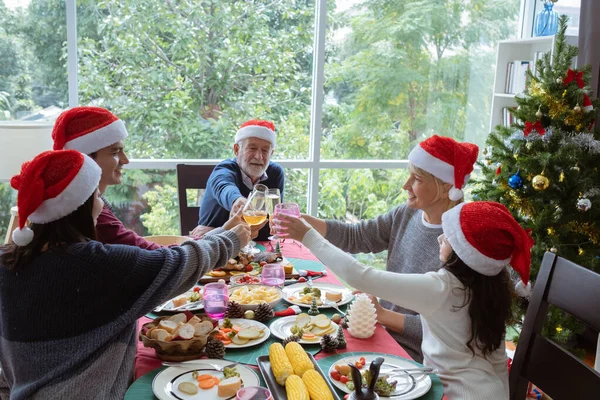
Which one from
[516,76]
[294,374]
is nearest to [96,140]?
[294,374]

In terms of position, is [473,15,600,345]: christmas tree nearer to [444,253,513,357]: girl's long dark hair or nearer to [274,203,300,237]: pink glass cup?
[444,253,513,357]: girl's long dark hair

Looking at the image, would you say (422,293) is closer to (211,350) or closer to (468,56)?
(211,350)

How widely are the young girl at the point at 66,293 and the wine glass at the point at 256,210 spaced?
570mm

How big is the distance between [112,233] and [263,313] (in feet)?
1.96

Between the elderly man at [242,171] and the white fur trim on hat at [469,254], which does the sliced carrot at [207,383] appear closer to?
the white fur trim on hat at [469,254]

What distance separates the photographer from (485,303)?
5.61ft

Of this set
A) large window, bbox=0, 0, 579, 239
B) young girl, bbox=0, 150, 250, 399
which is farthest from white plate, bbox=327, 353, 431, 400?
large window, bbox=0, 0, 579, 239

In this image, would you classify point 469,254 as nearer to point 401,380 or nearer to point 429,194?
point 401,380

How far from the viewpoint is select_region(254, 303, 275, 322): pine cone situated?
1.80m

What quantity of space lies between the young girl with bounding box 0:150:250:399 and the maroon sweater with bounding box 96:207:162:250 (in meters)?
0.49

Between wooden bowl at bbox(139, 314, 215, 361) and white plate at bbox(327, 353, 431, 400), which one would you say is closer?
white plate at bbox(327, 353, 431, 400)

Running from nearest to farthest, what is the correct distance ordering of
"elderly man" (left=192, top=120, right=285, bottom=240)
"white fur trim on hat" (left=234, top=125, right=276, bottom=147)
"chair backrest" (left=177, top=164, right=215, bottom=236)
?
1. "elderly man" (left=192, top=120, right=285, bottom=240)
2. "white fur trim on hat" (left=234, top=125, right=276, bottom=147)
3. "chair backrest" (left=177, top=164, right=215, bottom=236)

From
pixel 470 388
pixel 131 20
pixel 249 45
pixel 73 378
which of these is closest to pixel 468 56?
pixel 249 45

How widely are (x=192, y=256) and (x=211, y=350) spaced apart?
247 millimetres
